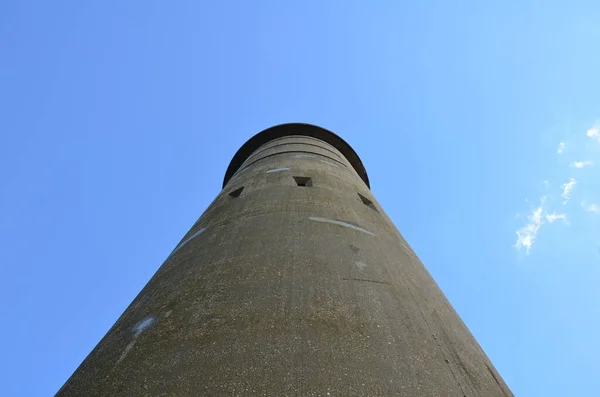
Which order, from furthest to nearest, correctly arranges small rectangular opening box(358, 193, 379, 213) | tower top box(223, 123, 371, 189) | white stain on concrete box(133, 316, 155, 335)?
tower top box(223, 123, 371, 189)
small rectangular opening box(358, 193, 379, 213)
white stain on concrete box(133, 316, 155, 335)

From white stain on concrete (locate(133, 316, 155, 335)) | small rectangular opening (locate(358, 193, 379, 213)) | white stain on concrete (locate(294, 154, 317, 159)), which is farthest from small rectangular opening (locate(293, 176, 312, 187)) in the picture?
white stain on concrete (locate(133, 316, 155, 335))

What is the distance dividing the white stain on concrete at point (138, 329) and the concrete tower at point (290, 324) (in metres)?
0.01

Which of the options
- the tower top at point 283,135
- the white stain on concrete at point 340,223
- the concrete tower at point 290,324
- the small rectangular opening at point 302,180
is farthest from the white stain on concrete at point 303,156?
the white stain on concrete at point 340,223

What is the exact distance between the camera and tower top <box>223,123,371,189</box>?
11156 mm

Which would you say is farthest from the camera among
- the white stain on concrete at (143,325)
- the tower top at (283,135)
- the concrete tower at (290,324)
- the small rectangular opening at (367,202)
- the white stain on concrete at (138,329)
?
the tower top at (283,135)

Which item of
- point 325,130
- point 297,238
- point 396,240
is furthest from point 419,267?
point 325,130

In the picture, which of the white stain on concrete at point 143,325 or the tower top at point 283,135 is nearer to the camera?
the white stain on concrete at point 143,325

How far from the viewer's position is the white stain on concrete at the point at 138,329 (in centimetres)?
286

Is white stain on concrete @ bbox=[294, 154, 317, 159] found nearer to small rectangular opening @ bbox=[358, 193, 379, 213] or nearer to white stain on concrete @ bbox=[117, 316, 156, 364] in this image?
small rectangular opening @ bbox=[358, 193, 379, 213]

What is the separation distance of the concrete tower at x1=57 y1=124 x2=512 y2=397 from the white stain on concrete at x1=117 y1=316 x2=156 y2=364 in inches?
0.4

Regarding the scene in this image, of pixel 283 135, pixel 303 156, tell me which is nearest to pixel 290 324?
pixel 303 156

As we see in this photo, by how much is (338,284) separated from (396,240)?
1.85 metres

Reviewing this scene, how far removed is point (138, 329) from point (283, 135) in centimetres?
844

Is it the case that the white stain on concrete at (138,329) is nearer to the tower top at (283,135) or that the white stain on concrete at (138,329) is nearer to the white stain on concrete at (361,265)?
the white stain on concrete at (361,265)
